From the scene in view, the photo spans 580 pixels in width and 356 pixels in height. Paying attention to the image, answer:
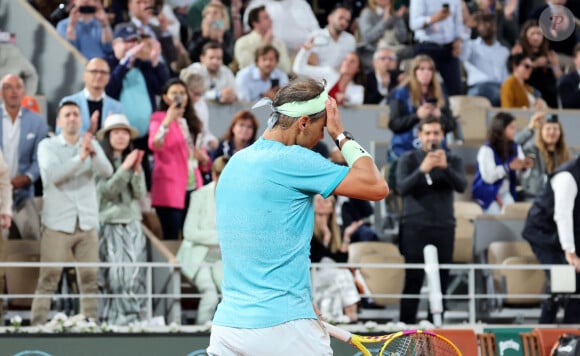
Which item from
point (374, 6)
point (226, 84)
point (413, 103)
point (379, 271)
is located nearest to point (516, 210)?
point (413, 103)

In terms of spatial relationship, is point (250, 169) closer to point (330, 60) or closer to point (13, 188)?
point (13, 188)

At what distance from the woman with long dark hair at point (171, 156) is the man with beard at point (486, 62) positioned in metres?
4.84

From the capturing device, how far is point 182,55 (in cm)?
1396

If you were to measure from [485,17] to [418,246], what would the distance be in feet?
17.5

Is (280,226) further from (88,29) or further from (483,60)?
(483,60)

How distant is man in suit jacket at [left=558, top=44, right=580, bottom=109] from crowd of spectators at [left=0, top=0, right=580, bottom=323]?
0.05ft

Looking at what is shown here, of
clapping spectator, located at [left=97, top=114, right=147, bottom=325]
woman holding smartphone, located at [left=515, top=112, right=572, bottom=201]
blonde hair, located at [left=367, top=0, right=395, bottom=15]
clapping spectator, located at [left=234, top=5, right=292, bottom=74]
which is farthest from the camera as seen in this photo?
blonde hair, located at [left=367, top=0, right=395, bottom=15]

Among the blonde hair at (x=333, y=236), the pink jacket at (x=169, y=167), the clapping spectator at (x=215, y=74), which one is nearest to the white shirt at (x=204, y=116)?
the clapping spectator at (x=215, y=74)

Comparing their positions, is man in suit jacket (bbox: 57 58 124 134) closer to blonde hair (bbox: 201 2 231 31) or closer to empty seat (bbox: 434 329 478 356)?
blonde hair (bbox: 201 2 231 31)

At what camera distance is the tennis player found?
18.7ft

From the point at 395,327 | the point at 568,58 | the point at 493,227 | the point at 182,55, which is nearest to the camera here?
the point at 395,327

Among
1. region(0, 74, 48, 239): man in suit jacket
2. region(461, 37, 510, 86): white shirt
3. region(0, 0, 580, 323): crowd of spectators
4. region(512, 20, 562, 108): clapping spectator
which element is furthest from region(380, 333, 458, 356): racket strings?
region(461, 37, 510, 86): white shirt

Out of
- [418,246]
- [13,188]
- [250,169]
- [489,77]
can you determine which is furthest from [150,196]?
[250,169]

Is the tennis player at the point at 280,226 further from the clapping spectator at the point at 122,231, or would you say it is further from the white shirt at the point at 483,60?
the white shirt at the point at 483,60
